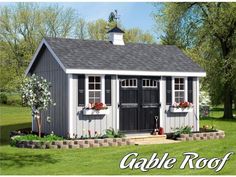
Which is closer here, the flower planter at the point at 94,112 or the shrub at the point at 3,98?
the flower planter at the point at 94,112

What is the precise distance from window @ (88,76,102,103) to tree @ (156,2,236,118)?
1499 cm

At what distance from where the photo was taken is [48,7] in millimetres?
50969

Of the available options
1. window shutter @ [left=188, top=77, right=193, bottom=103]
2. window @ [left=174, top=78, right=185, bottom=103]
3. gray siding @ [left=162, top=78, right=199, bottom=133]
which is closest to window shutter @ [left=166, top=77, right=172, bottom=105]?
gray siding @ [left=162, top=78, right=199, bottom=133]

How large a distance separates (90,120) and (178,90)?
4.97 m

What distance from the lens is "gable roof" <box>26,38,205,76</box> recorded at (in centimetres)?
1977

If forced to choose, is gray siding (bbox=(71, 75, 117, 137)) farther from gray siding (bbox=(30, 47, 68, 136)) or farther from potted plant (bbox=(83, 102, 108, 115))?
gray siding (bbox=(30, 47, 68, 136))

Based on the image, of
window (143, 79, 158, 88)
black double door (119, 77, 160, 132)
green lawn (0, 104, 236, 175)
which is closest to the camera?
green lawn (0, 104, 236, 175)

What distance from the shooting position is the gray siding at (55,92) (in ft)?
64.5

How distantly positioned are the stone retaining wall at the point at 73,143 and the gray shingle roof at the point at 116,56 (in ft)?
10.7

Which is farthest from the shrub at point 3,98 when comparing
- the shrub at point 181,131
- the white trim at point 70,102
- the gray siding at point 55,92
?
the white trim at point 70,102

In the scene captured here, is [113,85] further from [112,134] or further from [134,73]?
[112,134]

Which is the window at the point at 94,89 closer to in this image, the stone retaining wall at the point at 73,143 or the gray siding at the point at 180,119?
the stone retaining wall at the point at 73,143

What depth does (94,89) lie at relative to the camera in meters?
19.8

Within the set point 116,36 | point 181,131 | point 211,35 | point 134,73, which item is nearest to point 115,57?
point 134,73
